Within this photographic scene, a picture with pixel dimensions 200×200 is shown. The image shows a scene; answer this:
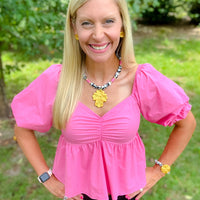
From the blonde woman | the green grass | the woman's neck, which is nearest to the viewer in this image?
the blonde woman

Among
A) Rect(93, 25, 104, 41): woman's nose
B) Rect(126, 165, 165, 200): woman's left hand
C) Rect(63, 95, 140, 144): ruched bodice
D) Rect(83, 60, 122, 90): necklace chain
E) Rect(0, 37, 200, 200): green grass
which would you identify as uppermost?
Rect(93, 25, 104, 41): woman's nose

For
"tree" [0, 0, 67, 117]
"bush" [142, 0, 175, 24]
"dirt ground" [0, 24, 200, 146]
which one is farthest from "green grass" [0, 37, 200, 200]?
"bush" [142, 0, 175, 24]

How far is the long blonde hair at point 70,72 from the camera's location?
1594mm

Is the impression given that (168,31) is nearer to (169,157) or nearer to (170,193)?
(170,193)

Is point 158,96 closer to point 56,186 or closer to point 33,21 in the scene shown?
point 56,186

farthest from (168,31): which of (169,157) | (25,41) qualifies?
(169,157)

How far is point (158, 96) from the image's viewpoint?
1609mm

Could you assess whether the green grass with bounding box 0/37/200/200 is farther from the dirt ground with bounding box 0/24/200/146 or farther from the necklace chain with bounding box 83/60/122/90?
the dirt ground with bounding box 0/24/200/146

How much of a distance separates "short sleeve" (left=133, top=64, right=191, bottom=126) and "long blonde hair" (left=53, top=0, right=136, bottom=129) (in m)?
0.17

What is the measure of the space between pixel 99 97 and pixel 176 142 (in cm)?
65

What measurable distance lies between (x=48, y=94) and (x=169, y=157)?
0.98 metres

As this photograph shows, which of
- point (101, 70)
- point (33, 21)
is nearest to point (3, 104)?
point (33, 21)

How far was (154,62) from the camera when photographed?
691 cm

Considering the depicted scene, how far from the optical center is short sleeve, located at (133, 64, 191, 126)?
1604mm
